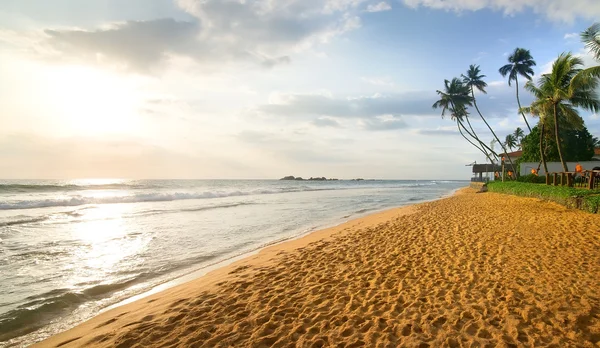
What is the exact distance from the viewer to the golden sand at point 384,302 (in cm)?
340

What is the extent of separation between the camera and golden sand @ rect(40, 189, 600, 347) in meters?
3.40

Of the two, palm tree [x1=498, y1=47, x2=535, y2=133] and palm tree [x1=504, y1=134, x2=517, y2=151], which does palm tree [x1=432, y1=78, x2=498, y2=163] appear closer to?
palm tree [x1=498, y1=47, x2=535, y2=133]

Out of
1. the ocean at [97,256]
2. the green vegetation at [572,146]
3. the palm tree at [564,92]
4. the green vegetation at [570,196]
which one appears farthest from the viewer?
the green vegetation at [572,146]

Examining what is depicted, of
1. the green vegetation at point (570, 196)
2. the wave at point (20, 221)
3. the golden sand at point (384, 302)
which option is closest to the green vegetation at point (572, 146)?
the green vegetation at point (570, 196)

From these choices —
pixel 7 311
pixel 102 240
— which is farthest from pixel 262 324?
pixel 102 240

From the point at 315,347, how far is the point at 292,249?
15.9 ft

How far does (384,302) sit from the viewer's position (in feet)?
14.0

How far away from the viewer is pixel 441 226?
33.8 feet

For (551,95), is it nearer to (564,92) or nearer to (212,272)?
(564,92)

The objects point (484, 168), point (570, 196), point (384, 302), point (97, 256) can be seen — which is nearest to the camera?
point (384, 302)

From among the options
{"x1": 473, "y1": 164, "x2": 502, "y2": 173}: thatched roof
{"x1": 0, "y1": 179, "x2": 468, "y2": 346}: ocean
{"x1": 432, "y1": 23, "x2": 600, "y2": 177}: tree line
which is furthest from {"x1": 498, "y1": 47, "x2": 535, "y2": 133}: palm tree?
{"x1": 0, "y1": 179, "x2": 468, "y2": 346}: ocean

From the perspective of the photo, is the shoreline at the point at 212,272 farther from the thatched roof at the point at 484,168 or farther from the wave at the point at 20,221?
the thatched roof at the point at 484,168

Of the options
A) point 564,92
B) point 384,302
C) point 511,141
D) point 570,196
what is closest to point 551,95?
Result: point 564,92

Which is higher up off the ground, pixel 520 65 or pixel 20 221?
pixel 520 65
